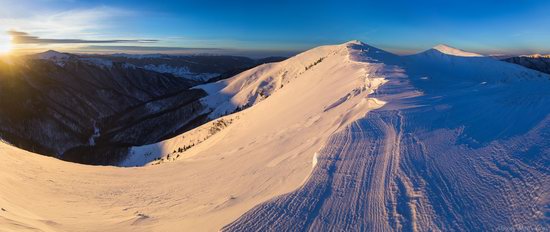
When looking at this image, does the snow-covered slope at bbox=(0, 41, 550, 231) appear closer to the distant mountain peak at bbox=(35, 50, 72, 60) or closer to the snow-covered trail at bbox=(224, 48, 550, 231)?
the snow-covered trail at bbox=(224, 48, 550, 231)

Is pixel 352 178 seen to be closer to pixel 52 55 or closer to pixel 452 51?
pixel 452 51

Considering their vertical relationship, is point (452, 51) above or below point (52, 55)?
above

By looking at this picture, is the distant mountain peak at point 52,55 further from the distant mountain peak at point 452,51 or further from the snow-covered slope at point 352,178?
the snow-covered slope at point 352,178

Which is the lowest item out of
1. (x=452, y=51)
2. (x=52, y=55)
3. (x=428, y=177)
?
(x=52, y=55)

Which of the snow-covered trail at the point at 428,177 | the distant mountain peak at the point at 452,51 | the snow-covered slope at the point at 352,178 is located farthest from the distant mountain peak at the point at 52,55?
the snow-covered trail at the point at 428,177

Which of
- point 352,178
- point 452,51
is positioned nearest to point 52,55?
point 452,51
